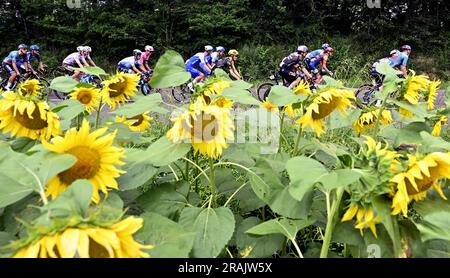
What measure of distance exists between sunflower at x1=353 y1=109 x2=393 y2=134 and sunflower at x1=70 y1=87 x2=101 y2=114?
680 millimetres

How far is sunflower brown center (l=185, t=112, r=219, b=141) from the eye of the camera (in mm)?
674

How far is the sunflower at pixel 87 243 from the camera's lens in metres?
0.37

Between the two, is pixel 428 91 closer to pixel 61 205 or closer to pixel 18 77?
pixel 61 205

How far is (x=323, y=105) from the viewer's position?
90cm

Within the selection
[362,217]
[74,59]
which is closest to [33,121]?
[362,217]

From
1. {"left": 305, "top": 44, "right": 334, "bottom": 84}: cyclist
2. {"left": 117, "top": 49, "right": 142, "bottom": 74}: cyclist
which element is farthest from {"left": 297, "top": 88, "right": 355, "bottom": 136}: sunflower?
{"left": 117, "top": 49, "right": 142, "bottom": 74}: cyclist

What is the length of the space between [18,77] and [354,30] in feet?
29.4

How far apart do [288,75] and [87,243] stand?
494 cm

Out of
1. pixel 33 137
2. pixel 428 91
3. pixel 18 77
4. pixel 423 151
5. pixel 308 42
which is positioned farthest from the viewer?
pixel 308 42

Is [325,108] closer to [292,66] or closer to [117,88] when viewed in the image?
[117,88]

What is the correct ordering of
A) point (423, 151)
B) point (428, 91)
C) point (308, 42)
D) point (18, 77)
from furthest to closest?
point (308, 42) → point (18, 77) → point (428, 91) → point (423, 151)

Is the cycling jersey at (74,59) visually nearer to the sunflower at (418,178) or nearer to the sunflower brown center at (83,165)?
the sunflower brown center at (83,165)
